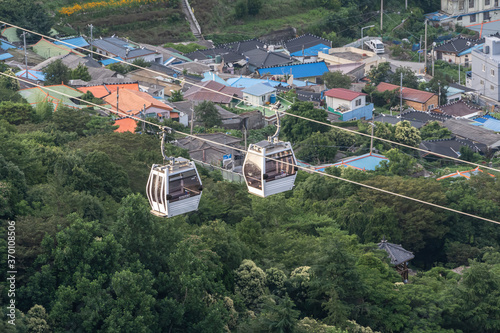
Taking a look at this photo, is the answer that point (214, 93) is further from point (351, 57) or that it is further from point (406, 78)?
point (351, 57)

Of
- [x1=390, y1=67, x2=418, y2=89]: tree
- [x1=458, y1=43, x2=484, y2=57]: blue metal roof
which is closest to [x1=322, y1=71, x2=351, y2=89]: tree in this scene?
[x1=390, y1=67, x2=418, y2=89]: tree

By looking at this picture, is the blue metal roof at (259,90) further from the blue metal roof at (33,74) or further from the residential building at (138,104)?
the blue metal roof at (33,74)

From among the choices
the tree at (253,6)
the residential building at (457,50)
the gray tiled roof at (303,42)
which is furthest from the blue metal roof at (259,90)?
the tree at (253,6)

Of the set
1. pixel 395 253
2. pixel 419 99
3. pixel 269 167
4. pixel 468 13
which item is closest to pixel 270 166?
pixel 269 167

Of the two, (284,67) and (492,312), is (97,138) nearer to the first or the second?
(492,312)

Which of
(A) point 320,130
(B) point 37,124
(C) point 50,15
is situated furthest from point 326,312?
(C) point 50,15
